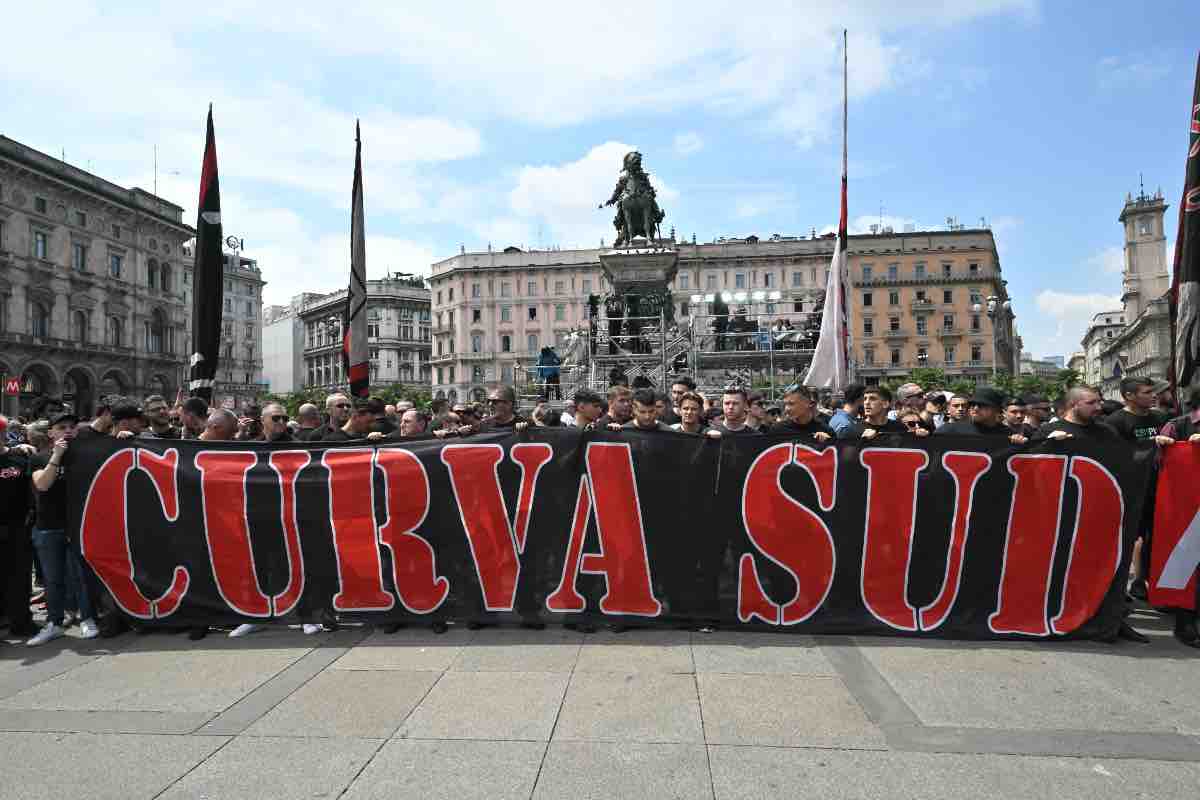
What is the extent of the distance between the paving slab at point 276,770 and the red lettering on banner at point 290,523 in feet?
7.01

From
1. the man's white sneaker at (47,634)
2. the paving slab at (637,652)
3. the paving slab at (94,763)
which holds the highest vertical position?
the paving slab at (637,652)

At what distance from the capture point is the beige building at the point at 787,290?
3226 inches

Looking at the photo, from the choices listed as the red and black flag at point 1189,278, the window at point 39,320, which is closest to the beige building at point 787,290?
the window at point 39,320

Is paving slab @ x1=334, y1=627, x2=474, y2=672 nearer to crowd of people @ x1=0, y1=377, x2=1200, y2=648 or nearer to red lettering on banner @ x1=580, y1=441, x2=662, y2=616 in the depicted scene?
crowd of people @ x1=0, y1=377, x2=1200, y2=648

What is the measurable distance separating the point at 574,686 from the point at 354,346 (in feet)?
16.9

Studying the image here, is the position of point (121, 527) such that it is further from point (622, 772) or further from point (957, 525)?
point (957, 525)

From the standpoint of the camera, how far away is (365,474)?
6.07 m

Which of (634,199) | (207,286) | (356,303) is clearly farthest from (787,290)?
(207,286)

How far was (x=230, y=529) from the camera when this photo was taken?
20.0ft

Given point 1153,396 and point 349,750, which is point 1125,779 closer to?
point 349,750

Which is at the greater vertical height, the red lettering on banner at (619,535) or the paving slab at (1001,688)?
the red lettering on banner at (619,535)

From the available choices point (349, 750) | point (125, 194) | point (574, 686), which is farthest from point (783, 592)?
point (125, 194)

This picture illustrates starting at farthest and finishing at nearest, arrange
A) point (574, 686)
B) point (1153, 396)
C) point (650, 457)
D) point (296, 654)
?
point (1153, 396)
point (650, 457)
point (296, 654)
point (574, 686)

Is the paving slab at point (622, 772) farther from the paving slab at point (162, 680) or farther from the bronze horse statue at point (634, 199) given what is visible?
the bronze horse statue at point (634, 199)
